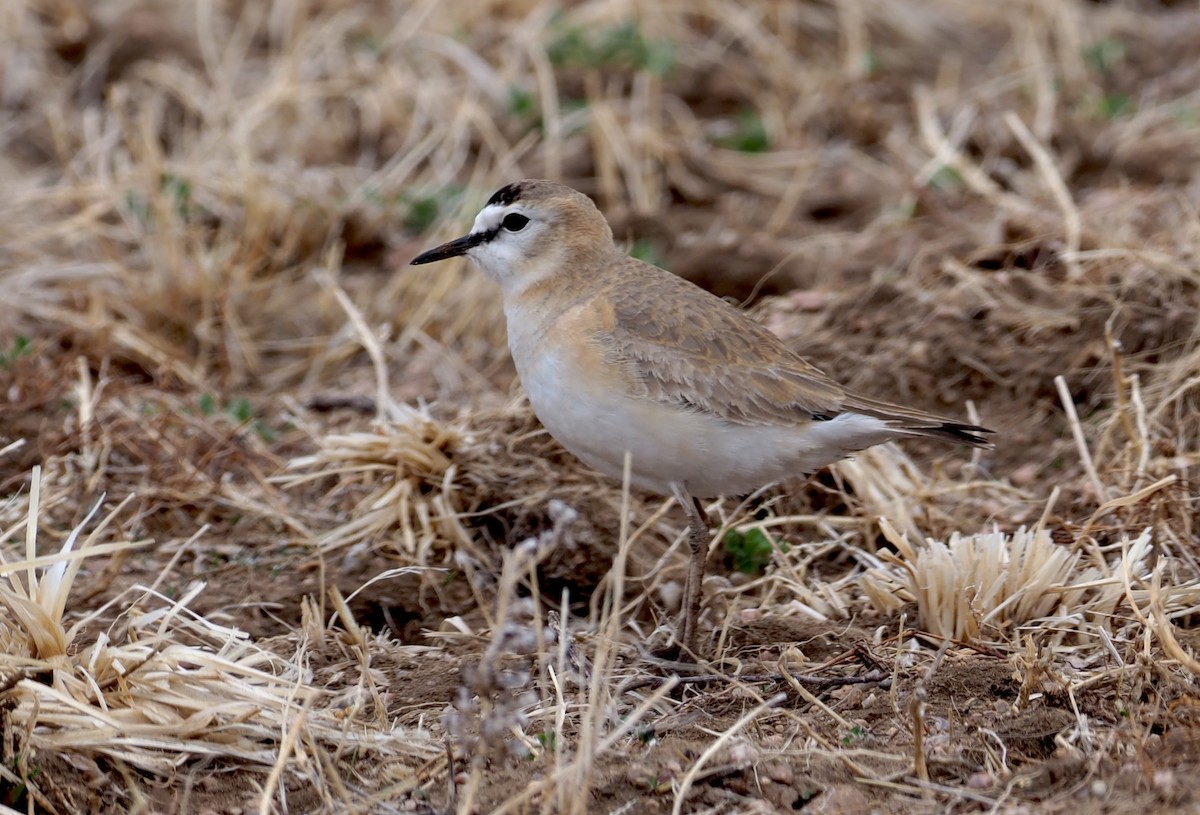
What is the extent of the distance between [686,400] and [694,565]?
1.72 ft

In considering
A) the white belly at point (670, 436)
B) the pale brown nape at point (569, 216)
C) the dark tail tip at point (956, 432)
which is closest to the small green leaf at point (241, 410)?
the pale brown nape at point (569, 216)

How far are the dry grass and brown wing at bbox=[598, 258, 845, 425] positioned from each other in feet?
1.75

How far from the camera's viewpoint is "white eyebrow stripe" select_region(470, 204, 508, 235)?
5129mm

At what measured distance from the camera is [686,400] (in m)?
4.57

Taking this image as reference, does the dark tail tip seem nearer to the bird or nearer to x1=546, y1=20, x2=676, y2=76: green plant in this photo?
the bird

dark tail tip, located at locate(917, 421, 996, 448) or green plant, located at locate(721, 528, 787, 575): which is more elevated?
dark tail tip, located at locate(917, 421, 996, 448)

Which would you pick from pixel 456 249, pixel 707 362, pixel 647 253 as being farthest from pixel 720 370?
pixel 647 253

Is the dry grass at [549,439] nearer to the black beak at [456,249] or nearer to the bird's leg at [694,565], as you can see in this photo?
the bird's leg at [694,565]

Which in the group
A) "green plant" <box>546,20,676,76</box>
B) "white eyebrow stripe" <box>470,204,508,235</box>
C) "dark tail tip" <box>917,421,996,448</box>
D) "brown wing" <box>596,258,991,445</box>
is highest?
"white eyebrow stripe" <box>470,204,508,235</box>

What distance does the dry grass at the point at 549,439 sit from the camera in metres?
3.77

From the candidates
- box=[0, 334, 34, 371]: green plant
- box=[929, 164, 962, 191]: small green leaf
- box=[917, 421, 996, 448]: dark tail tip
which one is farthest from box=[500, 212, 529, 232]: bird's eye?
box=[929, 164, 962, 191]: small green leaf

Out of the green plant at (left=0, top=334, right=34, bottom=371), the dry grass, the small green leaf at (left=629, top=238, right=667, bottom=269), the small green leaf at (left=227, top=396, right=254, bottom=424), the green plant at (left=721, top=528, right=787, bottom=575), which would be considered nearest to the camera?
the dry grass

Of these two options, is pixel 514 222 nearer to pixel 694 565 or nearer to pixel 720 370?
pixel 720 370

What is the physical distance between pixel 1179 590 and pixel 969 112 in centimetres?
535
